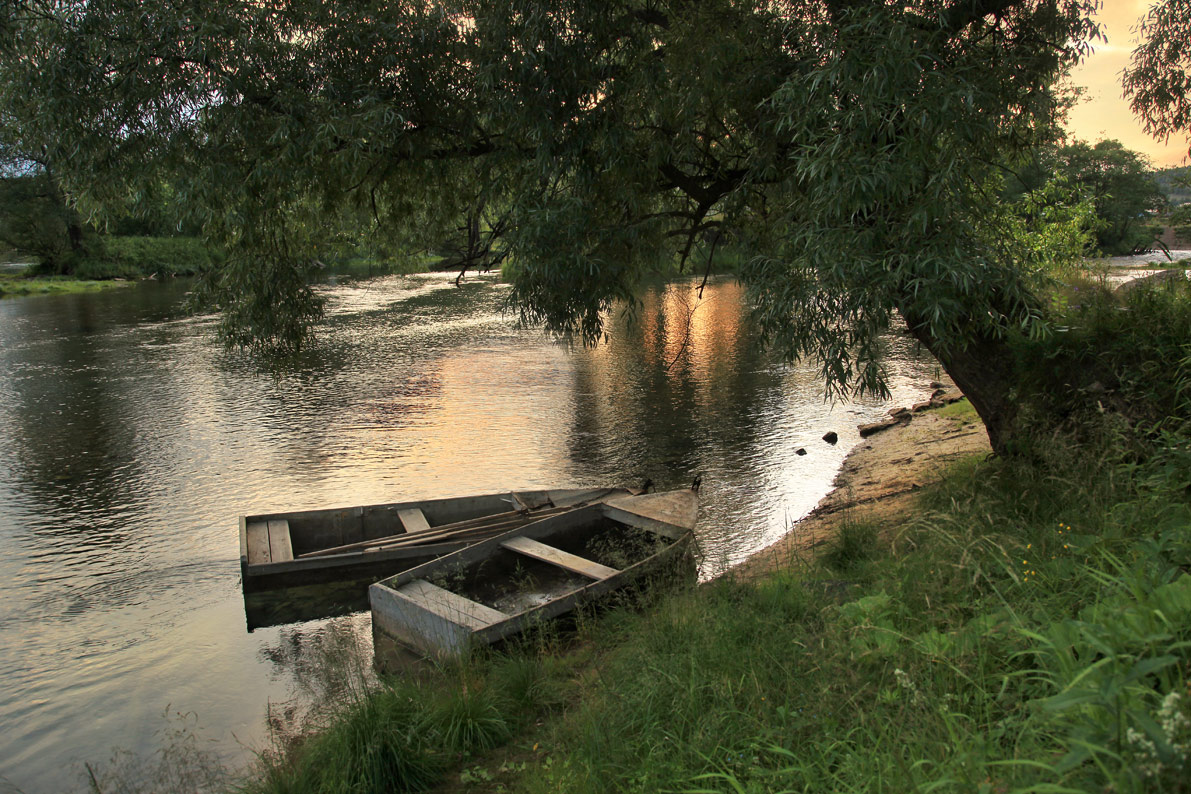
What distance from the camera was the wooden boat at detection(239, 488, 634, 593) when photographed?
28.1 feet

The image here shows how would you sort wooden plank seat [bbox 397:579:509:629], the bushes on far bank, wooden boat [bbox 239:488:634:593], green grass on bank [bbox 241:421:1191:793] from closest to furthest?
green grass on bank [bbox 241:421:1191:793] → wooden plank seat [bbox 397:579:509:629] → wooden boat [bbox 239:488:634:593] → the bushes on far bank

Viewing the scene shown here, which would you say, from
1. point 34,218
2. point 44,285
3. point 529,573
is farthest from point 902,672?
point 34,218

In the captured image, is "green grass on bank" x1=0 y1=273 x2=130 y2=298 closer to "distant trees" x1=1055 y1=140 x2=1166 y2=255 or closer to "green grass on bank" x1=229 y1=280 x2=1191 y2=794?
"green grass on bank" x1=229 y1=280 x2=1191 y2=794

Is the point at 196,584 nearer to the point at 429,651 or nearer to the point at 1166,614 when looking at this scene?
the point at 429,651

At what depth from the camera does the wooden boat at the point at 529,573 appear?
6.55 metres

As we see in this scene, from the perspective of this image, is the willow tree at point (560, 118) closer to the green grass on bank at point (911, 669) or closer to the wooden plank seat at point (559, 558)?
the green grass on bank at point (911, 669)

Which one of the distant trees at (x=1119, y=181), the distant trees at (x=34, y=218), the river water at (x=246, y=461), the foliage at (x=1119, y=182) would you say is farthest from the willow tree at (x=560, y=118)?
the distant trees at (x=34, y=218)

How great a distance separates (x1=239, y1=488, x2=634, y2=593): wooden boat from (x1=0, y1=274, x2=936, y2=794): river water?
0.61 metres

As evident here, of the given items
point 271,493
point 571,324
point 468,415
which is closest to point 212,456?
point 271,493

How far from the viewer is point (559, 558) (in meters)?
7.89

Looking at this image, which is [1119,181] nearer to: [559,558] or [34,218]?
[559,558]

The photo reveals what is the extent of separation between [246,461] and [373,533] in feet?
20.2

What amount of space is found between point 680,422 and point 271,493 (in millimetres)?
7966

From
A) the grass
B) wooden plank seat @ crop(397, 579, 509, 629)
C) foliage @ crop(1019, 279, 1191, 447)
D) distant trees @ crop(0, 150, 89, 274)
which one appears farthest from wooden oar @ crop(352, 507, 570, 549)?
distant trees @ crop(0, 150, 89, 274)
